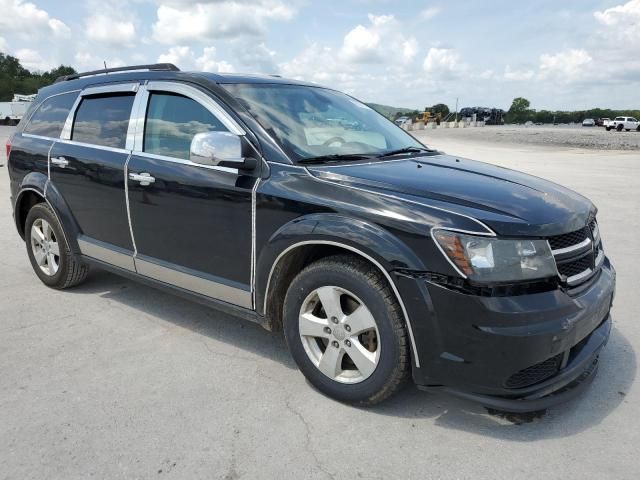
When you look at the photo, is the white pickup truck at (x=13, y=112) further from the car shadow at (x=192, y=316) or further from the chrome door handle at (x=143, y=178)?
the chrome door handle at (x=143, y=178)

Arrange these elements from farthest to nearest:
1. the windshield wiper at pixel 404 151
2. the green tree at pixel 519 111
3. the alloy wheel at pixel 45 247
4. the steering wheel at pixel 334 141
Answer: the green tree at pixel 519 111, the alloy wheel at pixel 45 247, the windshield wiper at pixel 404 151, the steering wheel at pixel 334 141

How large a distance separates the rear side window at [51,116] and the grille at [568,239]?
393 centimetres

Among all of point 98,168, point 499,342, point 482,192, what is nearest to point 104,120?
point 98,168

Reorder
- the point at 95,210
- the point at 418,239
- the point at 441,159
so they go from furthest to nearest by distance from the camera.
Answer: the point at 95,210, the point at 441,159, the point at 418,239

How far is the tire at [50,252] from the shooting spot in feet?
15.1

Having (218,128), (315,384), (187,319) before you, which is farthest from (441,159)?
(187,319)

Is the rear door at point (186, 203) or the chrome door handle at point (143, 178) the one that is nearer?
the rear door at point (186, 203)

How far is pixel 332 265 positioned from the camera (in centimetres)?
282

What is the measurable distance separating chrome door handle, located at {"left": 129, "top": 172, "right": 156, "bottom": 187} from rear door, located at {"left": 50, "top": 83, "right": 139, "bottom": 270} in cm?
16

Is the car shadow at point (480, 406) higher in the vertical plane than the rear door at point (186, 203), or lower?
lower

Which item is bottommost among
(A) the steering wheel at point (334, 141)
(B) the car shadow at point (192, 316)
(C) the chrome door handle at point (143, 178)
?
(B) the car shadow at point (192, 316)

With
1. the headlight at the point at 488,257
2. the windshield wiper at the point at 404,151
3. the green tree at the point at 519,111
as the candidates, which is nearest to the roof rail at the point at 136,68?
the windshield wiper at the point at 404,151

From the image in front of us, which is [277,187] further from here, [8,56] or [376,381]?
[8,56]

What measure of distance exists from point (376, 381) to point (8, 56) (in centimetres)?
14328
